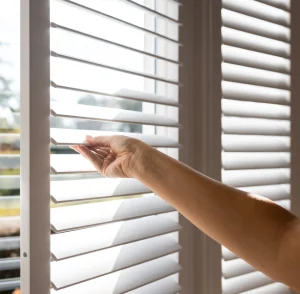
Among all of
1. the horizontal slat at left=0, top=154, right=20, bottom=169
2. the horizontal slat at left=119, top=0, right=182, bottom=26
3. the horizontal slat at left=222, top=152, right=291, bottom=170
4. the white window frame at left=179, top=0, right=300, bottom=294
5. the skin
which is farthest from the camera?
the horizontal slat at left=222, top=152, right=291, bottom=170

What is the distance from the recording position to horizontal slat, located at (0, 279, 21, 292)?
37.7 inches

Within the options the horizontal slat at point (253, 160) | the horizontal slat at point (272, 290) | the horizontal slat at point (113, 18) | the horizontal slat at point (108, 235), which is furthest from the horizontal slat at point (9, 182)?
the horizontal slat at point (272, 290)

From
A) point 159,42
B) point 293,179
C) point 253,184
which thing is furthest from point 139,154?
point 293,179

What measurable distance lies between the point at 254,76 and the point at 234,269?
1.80ft

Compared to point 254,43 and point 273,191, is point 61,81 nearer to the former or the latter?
point 254,43

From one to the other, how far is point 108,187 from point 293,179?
771 mm

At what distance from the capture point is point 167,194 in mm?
951

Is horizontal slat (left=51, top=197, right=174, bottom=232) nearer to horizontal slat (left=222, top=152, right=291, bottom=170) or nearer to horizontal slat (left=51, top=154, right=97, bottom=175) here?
horizontal slat (left=51, top=154, right=97, bottom=175)

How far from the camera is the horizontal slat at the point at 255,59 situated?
4.55 ft

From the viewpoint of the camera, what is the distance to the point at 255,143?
1.48 m

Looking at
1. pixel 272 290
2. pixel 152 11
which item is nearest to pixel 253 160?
pixel 272 290

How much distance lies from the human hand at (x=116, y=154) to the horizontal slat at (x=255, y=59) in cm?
50

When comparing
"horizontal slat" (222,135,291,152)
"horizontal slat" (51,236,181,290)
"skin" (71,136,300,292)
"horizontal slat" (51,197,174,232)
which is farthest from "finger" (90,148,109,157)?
"horizontal slat" (222,135,291,152)

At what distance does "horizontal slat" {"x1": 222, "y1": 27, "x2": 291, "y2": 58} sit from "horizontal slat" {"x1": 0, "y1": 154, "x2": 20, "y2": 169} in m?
0.67
